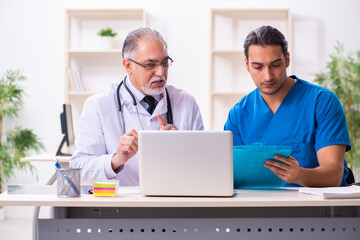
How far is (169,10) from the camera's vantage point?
Result: 499 centimetres

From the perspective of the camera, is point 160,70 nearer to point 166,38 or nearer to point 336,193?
point 336,193

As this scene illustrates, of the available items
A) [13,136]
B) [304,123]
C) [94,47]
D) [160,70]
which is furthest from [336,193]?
[13,136]

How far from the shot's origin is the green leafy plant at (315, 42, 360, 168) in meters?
4.59

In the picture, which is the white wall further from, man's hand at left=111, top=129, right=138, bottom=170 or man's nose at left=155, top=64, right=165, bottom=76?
man's hand at left=111, top=129, right=138, bottom=170

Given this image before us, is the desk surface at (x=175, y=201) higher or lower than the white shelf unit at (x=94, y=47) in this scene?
lower

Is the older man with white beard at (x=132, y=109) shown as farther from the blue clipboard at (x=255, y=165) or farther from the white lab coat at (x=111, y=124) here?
the blue clipboard at (x=255, y=165)

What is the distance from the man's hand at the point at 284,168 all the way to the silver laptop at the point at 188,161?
0.21 m

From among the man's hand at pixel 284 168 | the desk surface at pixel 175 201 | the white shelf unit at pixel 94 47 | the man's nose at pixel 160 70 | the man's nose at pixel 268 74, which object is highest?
the white shelf unit at pixel 94 47

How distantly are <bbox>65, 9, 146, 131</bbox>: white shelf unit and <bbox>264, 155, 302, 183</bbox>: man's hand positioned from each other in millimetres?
3470

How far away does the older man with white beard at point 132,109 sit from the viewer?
2146mm

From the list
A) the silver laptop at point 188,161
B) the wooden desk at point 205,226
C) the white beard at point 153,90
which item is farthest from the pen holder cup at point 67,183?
the white beard at point 153,90

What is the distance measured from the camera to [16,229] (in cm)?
453

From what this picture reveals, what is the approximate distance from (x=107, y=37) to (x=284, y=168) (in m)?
3.45

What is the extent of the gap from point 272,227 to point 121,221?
1.63ft
